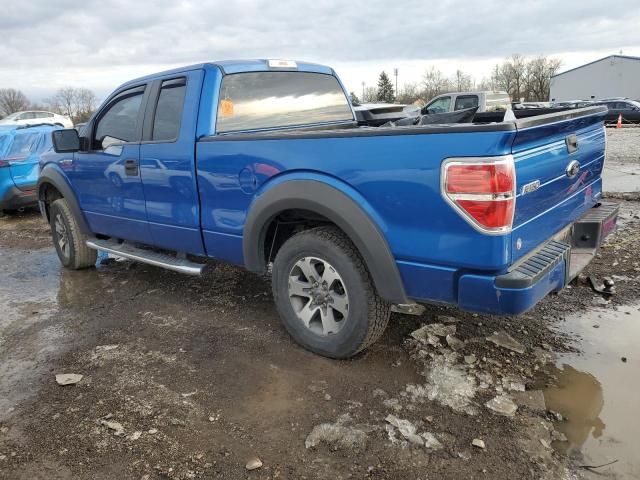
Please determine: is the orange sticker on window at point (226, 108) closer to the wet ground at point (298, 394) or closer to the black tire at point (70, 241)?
the wet ground at point (298, 394)

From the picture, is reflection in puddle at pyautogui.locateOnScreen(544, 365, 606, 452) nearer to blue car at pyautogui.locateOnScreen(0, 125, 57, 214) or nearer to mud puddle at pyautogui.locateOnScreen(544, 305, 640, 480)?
mud puddle at pyautogui.locateOnScreen(544, 305, 640, 480)

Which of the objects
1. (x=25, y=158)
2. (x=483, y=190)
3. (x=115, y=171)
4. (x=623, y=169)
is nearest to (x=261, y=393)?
(x=483, y=190)

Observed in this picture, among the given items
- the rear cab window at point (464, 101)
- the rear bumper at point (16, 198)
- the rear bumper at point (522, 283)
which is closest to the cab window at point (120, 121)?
the rear bumper at point (522, 283)

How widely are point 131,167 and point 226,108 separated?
3.41 feet

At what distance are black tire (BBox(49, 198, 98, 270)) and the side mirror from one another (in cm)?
83

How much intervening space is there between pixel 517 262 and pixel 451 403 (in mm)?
869

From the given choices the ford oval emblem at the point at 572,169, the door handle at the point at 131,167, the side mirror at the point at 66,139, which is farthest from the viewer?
the side mirror at the point at 66,139

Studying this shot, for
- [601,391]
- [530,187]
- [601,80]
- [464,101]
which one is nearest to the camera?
[530,187]

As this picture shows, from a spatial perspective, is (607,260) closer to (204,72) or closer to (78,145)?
(204,72)

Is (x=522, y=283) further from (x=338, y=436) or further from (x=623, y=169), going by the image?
(x=623, y=169)

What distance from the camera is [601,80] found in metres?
64.9

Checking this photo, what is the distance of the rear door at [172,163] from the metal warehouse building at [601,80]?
65711 millimetres

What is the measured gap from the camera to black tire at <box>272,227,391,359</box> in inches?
126

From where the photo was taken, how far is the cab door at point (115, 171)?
4551 millimetres
